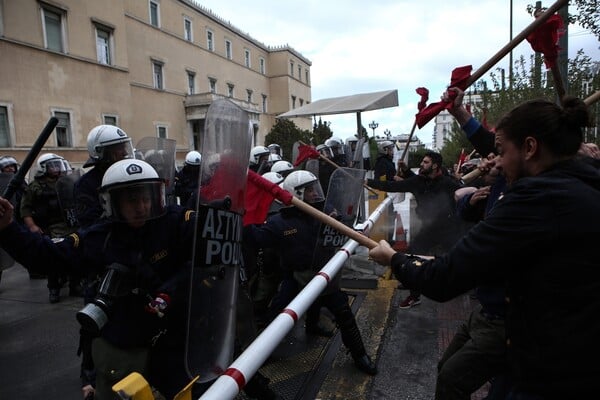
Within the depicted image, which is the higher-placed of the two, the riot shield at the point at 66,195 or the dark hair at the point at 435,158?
the dark hair at the point at 435,158

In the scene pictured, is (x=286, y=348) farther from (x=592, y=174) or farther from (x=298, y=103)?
(x=298, y=103)

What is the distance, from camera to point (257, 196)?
2754 mm

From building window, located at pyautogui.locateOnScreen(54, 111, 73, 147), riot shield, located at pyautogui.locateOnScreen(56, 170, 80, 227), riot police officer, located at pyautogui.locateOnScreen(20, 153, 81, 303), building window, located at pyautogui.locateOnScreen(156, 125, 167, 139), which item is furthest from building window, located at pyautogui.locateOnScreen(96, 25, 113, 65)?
riot shield, located at pyautogui.locateOnScreen(56, 170, 80, 227)

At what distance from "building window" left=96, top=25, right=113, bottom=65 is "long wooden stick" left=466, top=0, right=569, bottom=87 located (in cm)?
2726

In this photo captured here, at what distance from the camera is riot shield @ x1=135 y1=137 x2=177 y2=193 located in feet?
15.6

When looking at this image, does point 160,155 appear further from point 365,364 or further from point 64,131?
point 64,131

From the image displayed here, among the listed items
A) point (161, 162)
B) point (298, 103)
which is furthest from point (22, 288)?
point (298, 103)

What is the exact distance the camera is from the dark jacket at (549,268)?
1.32m

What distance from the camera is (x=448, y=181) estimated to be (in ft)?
16.8

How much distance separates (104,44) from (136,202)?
91.3ft

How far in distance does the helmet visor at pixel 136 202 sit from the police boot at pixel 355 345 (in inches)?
75.1

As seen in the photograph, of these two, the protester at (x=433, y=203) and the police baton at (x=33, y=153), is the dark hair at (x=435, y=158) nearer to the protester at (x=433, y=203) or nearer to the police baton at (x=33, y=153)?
the protester at (x=433, y=203)

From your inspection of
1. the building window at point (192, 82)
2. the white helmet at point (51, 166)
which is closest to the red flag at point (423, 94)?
the white helmet at point (51, 166)

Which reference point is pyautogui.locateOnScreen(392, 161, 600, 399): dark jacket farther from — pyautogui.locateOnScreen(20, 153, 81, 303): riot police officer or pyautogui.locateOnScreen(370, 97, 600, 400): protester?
pyautogui.locateOnScreen(20, 153, 81, 303): riot police officer
